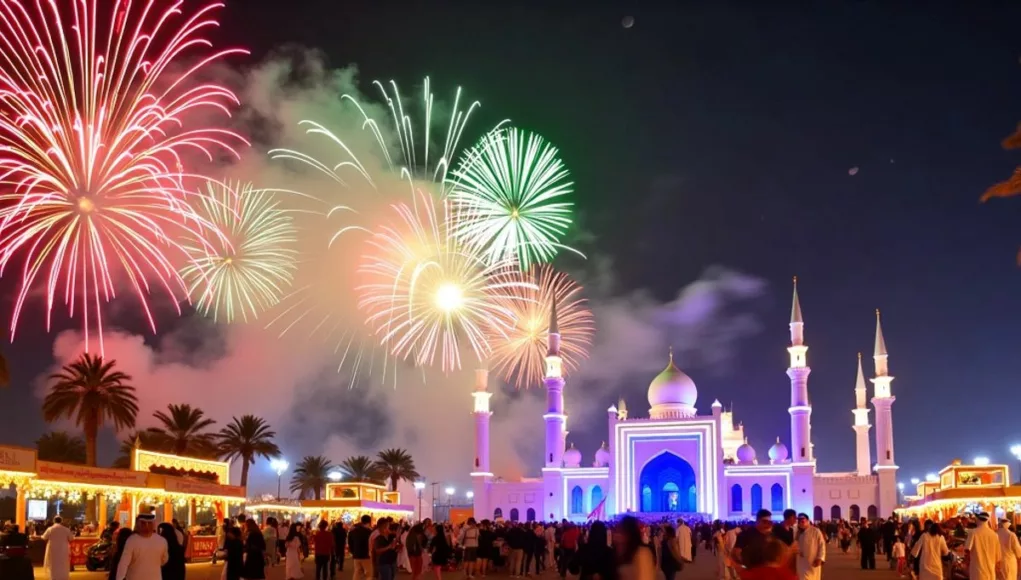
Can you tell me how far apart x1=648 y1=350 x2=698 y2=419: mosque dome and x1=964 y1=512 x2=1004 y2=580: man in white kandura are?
58.5 m

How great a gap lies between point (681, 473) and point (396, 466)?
1949cm

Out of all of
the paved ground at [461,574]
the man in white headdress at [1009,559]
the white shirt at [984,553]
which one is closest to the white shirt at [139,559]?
the white shirt at [984,553]

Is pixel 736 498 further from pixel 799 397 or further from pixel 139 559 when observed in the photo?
pixel 139 559

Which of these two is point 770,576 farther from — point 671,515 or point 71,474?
point 671,515

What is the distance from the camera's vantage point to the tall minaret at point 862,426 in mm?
74438

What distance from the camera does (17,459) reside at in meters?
28.2

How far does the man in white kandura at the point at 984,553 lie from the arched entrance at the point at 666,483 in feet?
180

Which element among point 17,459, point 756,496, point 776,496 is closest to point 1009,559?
point 17,459

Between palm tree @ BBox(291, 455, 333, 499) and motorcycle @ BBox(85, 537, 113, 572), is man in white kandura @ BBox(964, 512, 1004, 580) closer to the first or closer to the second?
motorcycle @ BBox(85, 537, 113, 572)

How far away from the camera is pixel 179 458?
40.0 metres

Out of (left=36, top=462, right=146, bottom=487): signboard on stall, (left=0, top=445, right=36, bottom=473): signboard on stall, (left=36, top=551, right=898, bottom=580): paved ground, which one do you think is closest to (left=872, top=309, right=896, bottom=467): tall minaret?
(left=36, top=551, right=898, bottom=580): paved ground

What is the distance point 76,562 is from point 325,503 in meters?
23.6

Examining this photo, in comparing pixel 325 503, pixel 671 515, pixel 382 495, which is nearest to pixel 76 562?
pixel 325 503

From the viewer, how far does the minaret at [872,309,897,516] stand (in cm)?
6288
